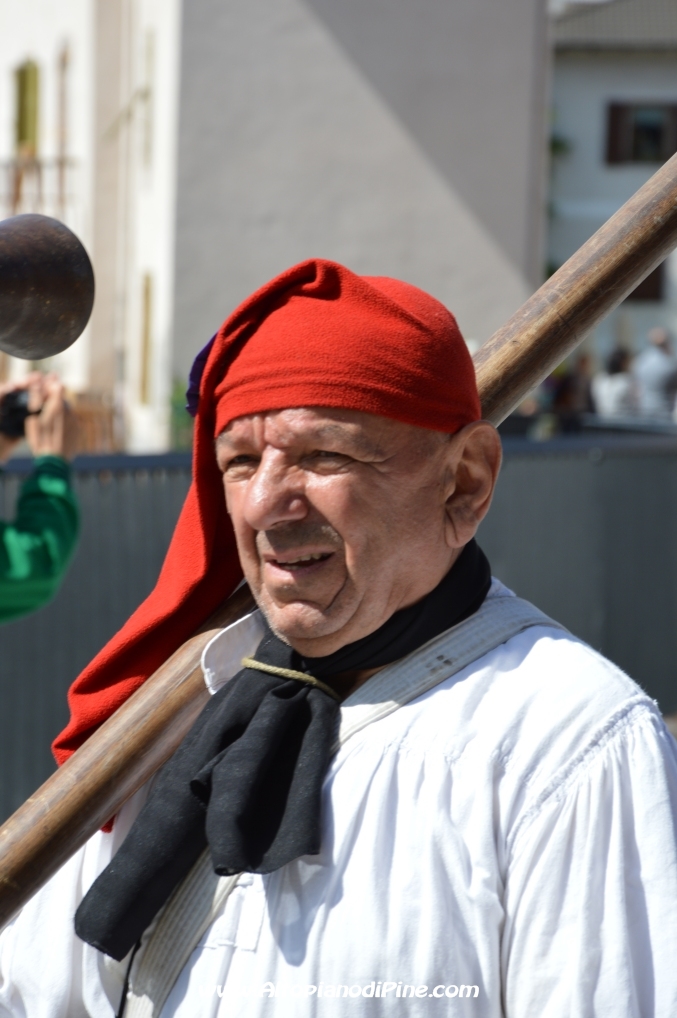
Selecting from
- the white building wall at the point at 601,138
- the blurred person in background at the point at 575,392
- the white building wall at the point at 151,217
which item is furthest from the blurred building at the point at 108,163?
the white building wall at the point at 601,138

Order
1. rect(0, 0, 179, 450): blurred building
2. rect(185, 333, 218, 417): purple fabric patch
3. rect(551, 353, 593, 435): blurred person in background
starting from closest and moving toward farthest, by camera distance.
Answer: rect(185, 333, 218, 417): purple fabric patch → rect(0, 0, 179, 450): blurred building → rect(551, 353, 593, 435): blurred person in background

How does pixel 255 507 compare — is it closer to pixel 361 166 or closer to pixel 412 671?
pixel 412 671

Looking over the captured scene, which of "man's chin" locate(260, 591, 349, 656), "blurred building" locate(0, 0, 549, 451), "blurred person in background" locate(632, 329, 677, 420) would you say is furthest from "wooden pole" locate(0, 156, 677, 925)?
"blurred person in background" locate(632, 329, 677, 420)

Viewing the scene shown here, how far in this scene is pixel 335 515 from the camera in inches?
58.3

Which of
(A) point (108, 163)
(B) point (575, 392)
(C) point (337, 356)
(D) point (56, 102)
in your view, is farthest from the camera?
(D) point (56, 102)

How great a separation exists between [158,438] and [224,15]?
482 cm

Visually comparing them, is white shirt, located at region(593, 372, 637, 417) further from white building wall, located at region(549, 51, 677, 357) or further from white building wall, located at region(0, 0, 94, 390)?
white building wall, located at region(549, 51, 677, 357)

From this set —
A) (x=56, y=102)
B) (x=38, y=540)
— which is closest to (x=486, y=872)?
(x=38, y=540)

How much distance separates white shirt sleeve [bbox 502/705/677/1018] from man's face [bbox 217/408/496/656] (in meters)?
0.32

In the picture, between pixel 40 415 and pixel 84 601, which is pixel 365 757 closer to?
pixel 40 415

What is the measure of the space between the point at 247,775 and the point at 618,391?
1886cm

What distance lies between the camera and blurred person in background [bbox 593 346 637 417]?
18.5 m

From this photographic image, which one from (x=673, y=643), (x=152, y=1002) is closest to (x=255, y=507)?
(x=152, y=1002)

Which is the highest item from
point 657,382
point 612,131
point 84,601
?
point 612,131
